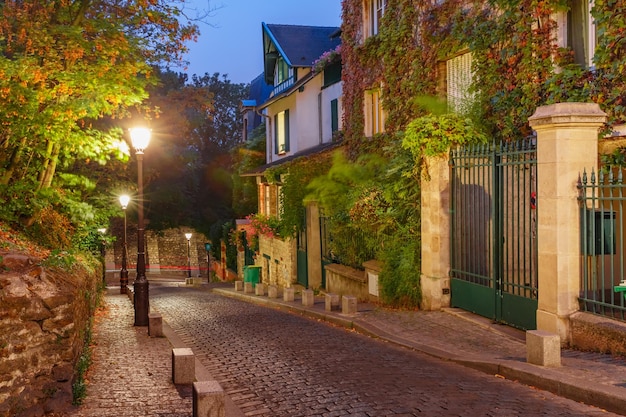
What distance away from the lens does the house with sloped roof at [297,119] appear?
2389cm

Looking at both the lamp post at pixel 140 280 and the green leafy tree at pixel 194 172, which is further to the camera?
the green leafy tree at pixel 194 172

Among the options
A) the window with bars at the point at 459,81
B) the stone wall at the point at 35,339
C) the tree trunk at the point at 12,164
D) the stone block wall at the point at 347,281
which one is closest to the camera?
the stone wall at the point at 35,339

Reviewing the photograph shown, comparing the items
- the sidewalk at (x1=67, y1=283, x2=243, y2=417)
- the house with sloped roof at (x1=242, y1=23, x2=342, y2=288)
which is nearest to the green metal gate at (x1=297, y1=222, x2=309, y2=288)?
the house with sloped roof at (x1=242, y1=23, x2=342, y2=288)

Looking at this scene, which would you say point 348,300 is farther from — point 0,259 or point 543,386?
point 0,259

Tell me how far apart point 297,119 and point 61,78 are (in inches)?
659

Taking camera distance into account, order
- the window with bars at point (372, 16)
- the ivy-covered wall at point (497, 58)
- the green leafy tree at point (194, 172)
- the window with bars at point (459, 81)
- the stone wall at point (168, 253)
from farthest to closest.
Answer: the stone wall at point (168, 253) < the green leafy tree at point (194, 172) < the window with bars at point (372, 16) < the window with bars at point (459, 81) < the ivy-covered wall at point (497, 58)

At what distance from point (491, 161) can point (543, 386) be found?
187 inches

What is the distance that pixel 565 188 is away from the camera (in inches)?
364

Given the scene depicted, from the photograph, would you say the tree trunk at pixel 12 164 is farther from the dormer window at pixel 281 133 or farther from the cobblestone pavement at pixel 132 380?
the dormer window at pixel 281 133

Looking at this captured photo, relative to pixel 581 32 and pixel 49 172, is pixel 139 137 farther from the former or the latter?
pixel 581 32

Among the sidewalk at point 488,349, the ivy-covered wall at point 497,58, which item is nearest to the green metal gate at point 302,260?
the ivy-covered wall at point 497,58

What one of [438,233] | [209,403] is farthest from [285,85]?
[209,403]

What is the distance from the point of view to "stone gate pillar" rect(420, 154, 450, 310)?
1296cm

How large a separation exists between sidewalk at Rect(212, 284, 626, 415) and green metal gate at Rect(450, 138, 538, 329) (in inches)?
13.5
